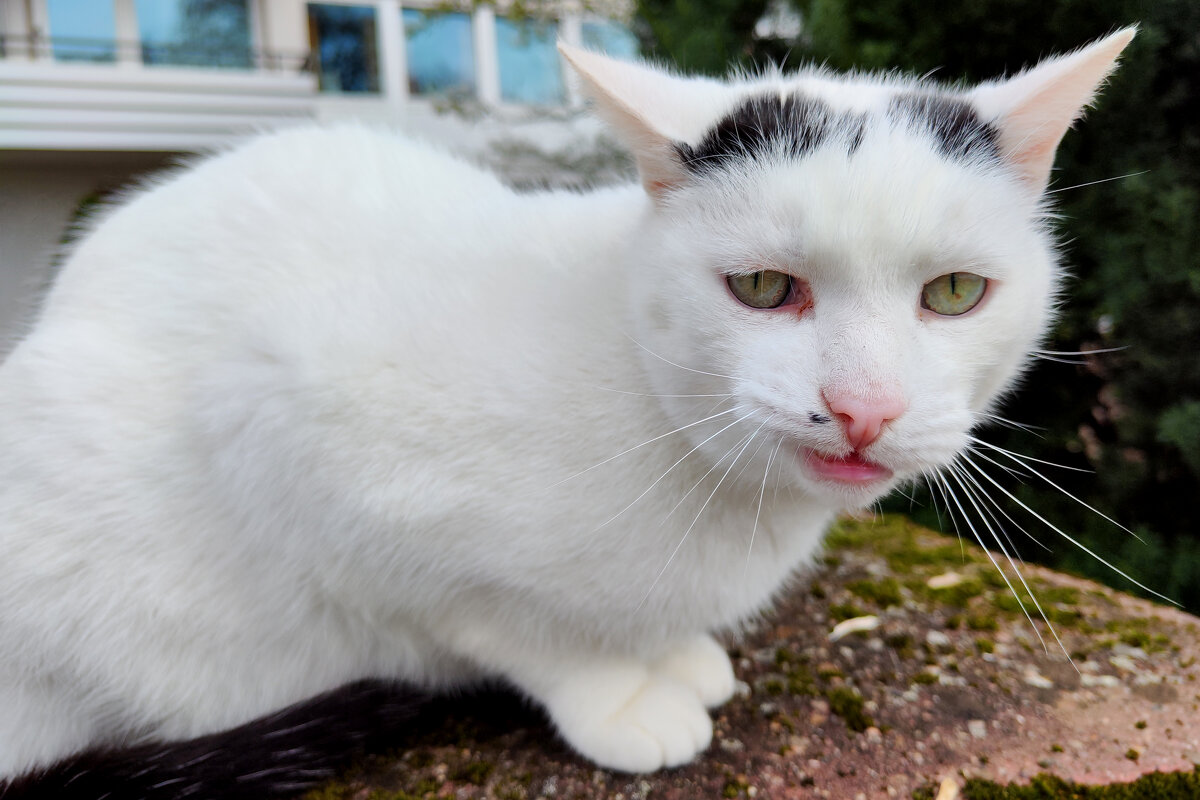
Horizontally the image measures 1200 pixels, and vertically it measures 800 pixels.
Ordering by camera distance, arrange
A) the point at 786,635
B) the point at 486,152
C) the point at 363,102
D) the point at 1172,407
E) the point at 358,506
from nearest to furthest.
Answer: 1. the point at 358,506
2. the point at 786,635
3. the point at 1172,407
4. the point at 486,152
5. the point at 363,102

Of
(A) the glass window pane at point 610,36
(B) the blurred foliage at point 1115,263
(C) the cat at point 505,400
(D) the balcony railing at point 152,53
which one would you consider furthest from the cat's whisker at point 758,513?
(D) the balcony railing at point 152,53

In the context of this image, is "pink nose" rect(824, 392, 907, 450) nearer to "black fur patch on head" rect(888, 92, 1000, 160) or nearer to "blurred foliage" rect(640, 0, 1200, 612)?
"black fur patch on head" rect(888, 92, 1000, 160)

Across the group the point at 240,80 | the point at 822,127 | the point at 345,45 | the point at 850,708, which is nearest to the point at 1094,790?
the point at 850,708

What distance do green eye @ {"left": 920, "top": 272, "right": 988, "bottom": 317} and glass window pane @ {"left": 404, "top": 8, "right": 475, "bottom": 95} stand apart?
14.3 feet

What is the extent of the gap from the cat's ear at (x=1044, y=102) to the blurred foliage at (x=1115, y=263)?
99 cm

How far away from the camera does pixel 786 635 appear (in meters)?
1.54

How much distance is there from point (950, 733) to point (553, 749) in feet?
2.21

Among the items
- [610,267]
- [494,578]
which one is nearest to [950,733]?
[494,578]

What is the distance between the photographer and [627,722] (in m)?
1.17

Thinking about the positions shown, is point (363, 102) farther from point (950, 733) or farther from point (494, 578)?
point (950, 733)

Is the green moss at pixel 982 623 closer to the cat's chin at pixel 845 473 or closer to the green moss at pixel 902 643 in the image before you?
the green moss at pixel 902 643

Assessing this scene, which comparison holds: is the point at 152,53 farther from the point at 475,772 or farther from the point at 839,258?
the point at 839,258

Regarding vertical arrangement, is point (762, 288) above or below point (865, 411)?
above

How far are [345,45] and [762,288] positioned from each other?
15.5ft
